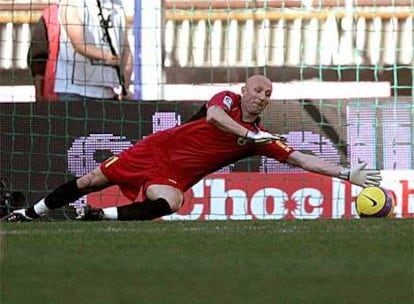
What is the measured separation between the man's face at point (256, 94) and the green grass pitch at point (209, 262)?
0.88 meters

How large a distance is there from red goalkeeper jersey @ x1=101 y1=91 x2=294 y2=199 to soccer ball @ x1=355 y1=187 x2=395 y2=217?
1.01 meters

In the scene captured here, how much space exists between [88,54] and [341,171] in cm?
349

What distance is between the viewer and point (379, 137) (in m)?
13.4

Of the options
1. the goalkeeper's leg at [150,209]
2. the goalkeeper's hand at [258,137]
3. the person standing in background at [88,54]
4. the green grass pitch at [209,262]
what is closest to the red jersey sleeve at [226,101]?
the goalkeeper's hand at [258,137]

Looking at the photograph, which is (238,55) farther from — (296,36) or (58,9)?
(58,9)

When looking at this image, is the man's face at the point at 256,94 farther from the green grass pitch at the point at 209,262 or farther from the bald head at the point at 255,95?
the green grass pitch at the point at 209,262

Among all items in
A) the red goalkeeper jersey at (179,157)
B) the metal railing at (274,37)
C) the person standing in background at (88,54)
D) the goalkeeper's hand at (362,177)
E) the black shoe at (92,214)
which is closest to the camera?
the goalkeeper's hand at (362,177)

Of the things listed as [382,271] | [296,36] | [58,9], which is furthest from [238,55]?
[382,271]

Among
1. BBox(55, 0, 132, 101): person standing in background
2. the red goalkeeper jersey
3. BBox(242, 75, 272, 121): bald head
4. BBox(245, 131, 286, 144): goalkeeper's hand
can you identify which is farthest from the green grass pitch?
BBox(55, 0, 132, 101): person standing in background

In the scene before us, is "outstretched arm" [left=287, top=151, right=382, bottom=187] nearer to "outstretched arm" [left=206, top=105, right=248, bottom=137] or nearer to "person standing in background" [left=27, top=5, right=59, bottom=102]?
"outstretched arm" [left=206, top=105, right=248, bottom=137]

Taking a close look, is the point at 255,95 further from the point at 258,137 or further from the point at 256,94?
the point at 258,137

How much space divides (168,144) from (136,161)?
0.91 feet

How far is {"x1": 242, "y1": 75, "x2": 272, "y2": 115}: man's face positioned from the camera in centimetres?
1116

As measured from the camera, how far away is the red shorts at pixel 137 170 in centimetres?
1155
